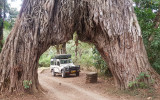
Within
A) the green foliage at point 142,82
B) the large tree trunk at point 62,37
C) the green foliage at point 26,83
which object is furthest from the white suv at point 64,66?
the green foliage at point 142,82

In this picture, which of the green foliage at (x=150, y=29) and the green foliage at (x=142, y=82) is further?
the green foliage at (x=150, y=29)

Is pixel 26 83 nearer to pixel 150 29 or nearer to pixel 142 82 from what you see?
pixel 142 82

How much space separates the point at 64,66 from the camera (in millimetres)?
14258

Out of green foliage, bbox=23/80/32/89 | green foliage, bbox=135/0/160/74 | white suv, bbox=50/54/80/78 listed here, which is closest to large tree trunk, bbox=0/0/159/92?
green foliage, bbox=23/80/32/89

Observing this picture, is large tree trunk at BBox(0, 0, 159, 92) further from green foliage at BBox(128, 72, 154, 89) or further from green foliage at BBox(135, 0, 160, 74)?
green foliage at BBox(135, 0, 160, 74)

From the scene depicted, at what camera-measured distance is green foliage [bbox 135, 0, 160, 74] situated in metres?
8.67

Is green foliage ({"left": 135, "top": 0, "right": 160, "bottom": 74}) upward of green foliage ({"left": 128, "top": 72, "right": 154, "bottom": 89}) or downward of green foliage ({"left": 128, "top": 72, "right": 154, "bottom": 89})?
upward

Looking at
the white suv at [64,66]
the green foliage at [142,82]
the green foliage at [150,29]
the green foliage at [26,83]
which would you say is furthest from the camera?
the white suv at [64,66]

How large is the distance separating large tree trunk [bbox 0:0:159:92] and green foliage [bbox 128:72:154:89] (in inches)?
10.3

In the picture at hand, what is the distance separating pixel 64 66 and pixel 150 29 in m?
8.28

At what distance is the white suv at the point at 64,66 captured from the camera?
46.6 feet

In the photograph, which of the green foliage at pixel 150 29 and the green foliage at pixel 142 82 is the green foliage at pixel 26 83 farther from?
the green foliage at pixel 150 29

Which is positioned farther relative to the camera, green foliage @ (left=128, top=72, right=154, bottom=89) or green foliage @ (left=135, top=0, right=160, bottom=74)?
green foliage @ (left=135, top=0, right=160, bottom=74)

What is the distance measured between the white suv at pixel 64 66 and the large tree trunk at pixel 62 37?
18.8 feet
